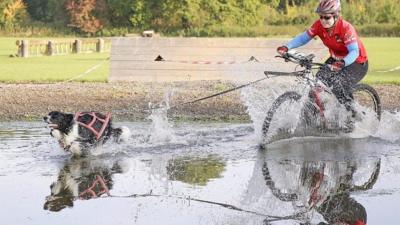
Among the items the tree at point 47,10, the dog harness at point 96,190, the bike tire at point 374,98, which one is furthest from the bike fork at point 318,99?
the tree at point 47,10

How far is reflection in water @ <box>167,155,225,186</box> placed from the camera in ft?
25.6

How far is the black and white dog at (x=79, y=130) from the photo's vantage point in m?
8.81

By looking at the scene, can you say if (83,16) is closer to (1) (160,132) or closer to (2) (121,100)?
(2) (121,100)

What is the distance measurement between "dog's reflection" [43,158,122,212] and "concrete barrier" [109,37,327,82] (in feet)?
36.8

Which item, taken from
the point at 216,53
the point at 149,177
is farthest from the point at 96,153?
the point at 216,53

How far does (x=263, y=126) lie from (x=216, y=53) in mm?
10757

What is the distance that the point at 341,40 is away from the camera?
385 inches

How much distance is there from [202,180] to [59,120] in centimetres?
201

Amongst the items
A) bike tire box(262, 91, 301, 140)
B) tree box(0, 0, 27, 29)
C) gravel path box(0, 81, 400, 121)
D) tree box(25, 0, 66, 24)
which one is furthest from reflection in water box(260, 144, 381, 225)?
tree box(25, 0, 66, 24)

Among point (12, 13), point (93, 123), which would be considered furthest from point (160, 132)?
point (12, 13)

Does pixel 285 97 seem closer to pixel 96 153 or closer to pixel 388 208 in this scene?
pixel 96 153

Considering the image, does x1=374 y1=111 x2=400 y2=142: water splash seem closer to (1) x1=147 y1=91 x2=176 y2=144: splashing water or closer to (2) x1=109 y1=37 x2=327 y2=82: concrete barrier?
(1) x1=147 y1=91 x2=176 y2=144: splashing water

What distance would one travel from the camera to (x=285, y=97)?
9547 millimetres

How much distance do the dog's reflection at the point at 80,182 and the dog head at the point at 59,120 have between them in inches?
15.4
